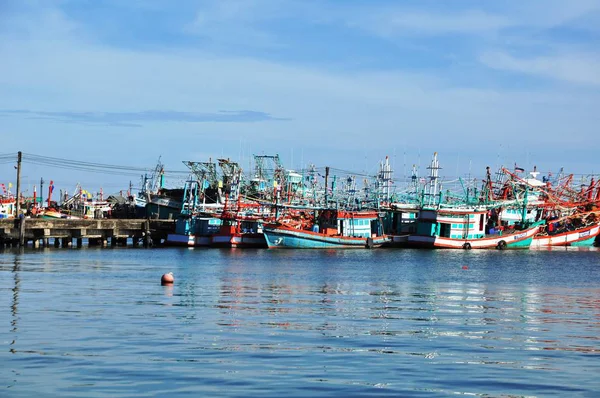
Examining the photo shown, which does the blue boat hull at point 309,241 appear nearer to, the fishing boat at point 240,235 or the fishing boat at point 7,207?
the fishing boat at point 240,235

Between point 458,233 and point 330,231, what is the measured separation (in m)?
17.4

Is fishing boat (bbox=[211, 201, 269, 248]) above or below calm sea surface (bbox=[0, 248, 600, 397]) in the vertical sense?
above

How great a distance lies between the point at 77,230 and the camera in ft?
357

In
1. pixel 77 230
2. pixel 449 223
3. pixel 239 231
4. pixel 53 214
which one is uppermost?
pixel 449 223

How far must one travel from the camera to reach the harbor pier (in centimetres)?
9712

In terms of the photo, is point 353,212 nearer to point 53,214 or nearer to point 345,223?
point 345,223

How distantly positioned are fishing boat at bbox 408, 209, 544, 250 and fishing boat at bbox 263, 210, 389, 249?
518cm

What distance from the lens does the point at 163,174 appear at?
13750cm

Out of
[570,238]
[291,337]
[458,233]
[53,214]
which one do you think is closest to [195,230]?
[53,214]

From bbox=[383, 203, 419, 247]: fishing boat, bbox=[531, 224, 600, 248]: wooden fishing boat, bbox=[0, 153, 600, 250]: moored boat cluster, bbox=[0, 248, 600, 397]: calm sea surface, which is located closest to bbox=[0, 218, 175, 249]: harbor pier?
bbox=[0, 153, 600, 250]: moored boat cluster

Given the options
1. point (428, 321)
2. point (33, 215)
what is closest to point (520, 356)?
point (428, 321)

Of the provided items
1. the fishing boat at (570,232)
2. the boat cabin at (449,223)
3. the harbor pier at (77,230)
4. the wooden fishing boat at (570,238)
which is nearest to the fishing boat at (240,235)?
the harbor pier at (77,230)

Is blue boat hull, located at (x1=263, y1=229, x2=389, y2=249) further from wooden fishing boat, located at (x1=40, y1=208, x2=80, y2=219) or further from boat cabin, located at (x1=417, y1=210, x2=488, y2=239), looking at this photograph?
wooden fishing boat, located at (x1=40, y1=208, x2=80, y2=219)

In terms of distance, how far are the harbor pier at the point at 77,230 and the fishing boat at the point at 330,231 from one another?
662 inches
